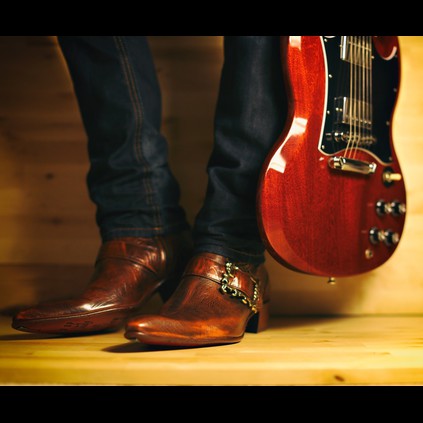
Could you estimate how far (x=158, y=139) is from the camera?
107 cm

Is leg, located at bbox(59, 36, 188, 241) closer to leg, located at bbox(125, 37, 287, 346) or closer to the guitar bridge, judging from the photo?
leg, located at bbox(125, 37, 287, 346)

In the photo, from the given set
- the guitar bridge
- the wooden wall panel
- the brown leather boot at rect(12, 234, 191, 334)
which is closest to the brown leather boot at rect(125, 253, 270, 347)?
the brown leather boot at rect(12, 234, 191, 334)

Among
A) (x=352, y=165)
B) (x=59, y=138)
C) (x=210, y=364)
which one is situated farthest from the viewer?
(x=59, y=138)

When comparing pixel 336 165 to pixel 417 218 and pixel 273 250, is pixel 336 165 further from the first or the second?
pixel 417 218

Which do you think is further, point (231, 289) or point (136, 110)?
point (136, 110)

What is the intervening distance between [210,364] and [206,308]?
0.14 meters

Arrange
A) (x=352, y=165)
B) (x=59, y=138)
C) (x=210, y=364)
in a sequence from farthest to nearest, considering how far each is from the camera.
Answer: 1. (x=59, y=138)
2. (x=352, y=165)
3. (x=210, y=364)

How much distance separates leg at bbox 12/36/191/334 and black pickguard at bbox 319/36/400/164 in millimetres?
321

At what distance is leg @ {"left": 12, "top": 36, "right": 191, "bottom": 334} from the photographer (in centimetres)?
99

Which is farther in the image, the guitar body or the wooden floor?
the guitar body

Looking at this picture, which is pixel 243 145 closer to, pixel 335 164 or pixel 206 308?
pixel 335 164

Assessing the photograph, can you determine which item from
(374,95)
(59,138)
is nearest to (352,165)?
(374,95)

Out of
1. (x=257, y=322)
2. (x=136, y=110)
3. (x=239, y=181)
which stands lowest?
(x=257, y=322)
